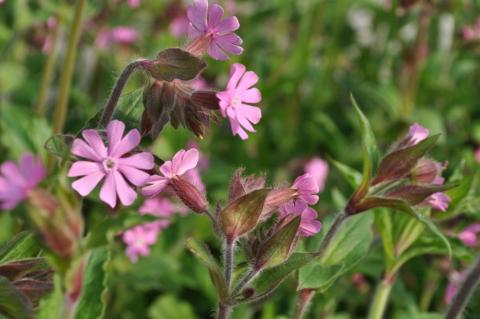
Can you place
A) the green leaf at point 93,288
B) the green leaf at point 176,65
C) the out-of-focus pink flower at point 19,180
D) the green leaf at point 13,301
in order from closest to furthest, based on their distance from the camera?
the out-of-focus pink flower at point 19,180 < the green leaf at point 13,301 < the green leaf at point 176,65 < the green leaf at point 93,288

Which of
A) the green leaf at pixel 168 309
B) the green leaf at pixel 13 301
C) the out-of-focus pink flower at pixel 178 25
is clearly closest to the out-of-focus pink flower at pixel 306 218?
the green leaf at pixel 13 301

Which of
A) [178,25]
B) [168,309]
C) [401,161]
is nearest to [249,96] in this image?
[401,161]

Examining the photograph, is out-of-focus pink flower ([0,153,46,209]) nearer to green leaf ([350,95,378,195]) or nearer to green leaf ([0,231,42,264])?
green leaf ([0,231,42,264])

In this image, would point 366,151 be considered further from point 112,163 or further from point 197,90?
point 112,163

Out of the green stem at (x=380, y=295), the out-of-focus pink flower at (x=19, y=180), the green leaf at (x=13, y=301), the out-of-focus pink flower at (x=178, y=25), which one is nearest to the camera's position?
the out-of-focus pink flower at (x=19, y=180)

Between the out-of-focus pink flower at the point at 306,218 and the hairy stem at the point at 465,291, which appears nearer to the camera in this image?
the out-of-focus pink flower at the point at 306,218

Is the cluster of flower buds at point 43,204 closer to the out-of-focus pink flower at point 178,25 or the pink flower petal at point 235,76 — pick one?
the pink flower petal at point 235,76

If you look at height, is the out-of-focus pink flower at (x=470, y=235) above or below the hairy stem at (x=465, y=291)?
below

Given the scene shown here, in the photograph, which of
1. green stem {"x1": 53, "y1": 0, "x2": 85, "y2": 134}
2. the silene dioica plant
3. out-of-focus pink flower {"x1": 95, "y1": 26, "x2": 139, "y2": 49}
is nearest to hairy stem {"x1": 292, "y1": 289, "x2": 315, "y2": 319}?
the silene dioica plant
